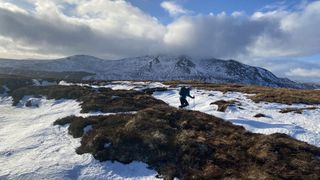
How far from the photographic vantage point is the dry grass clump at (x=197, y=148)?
64.5 feet

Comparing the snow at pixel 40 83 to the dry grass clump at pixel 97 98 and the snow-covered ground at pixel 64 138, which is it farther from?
the snow-covered ground at pixel 64 138

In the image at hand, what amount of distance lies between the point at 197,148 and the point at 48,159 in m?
9.51

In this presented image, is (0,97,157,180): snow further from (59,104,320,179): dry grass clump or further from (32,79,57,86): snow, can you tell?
(32,79,57,86): snow

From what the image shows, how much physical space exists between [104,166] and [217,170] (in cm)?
689

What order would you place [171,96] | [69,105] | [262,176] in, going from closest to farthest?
[262,176] < [69,105] < [171,96]

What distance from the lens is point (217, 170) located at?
19.6 meters

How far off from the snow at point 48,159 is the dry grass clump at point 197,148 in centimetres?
79

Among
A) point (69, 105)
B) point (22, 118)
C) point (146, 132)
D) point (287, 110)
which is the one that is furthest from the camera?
point (69, 105)

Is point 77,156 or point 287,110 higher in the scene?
point 287,110

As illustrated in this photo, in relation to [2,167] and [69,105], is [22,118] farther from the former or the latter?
[2,167]

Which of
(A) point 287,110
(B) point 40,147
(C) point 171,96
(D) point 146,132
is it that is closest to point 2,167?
(B) point 40,147

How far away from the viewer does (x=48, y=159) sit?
22375mm

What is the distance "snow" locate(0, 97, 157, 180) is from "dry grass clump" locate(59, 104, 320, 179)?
792 mm

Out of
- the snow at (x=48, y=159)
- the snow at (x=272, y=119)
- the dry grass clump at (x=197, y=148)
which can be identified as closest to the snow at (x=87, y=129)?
the dry grass clump at (x=197, y=148)
